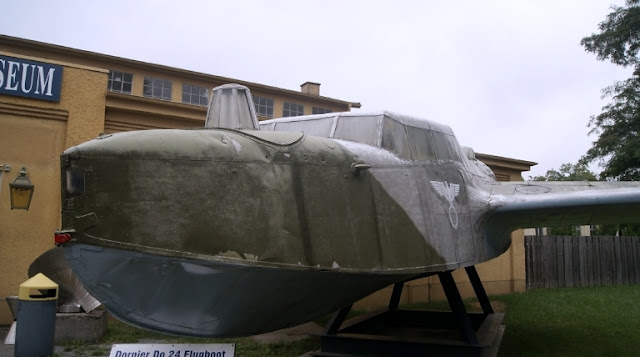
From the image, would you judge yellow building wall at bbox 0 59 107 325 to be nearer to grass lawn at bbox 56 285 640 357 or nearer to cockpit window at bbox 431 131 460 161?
grass lawn at bbox 56 285 640 357

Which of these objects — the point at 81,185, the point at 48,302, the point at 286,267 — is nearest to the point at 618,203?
the point at 286,267

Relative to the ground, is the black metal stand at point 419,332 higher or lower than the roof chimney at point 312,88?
lower

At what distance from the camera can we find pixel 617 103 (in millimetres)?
26094

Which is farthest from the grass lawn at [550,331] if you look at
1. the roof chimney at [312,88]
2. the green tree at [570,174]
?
the green tree at [570,174]

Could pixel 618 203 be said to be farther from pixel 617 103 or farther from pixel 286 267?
pixel 617 103

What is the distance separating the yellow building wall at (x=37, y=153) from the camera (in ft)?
29.7

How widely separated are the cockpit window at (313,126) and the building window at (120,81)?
50.3 ft

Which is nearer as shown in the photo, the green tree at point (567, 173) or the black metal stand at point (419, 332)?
the black metal stand at point (419, 332)

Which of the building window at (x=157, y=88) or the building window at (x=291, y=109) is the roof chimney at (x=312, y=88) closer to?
the building window at (x=291, y=109)

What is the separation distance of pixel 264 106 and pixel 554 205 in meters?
15.6

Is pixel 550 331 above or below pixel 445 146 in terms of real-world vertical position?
below

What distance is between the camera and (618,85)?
2616 centimetres

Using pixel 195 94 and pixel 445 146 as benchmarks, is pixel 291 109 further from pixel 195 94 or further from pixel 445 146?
pixel 445 146

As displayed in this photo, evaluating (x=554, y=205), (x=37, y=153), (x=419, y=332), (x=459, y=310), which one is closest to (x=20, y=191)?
(x=37, y=153)
